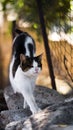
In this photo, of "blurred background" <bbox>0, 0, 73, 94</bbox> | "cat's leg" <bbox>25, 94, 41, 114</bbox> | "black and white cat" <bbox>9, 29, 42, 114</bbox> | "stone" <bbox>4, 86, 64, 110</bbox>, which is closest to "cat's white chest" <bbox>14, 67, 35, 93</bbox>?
"black and white cat" <bbox>9, 29, 42, 114</bbox>

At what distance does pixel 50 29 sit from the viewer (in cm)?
641

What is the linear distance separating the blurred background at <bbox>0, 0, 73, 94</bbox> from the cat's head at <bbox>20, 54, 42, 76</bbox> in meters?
0.93

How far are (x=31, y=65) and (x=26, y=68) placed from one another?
0.34 ft

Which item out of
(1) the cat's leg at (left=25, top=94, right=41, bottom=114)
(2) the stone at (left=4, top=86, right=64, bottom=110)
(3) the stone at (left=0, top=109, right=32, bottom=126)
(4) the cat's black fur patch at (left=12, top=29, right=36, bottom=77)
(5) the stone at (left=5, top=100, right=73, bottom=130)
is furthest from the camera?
(2) the stone at (left=4, top=86, right=64, bottom=110)

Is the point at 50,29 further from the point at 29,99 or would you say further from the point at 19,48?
the point at 29,99

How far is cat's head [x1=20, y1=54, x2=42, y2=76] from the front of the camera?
483cm

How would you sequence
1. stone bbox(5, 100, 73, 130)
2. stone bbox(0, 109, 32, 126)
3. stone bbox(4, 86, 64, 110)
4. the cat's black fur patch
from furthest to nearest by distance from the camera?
stone bbox(4, 86, 64, 110) < the cat's black fur patch < stone bbox(0, 109, 32, 126) < stone bbox(5, 100, 73, 130)

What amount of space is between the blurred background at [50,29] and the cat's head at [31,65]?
3.04ft

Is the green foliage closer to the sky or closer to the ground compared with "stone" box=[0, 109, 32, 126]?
closer to the sky

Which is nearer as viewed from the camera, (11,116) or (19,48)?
(11,116)

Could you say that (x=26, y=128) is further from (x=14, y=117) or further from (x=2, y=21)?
(x=2, y=21)

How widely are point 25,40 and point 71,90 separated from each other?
1052mm

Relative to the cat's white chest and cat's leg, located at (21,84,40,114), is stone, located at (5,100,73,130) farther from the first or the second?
the cat's white chest

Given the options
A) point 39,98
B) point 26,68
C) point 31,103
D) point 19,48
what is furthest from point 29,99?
point 19,48
